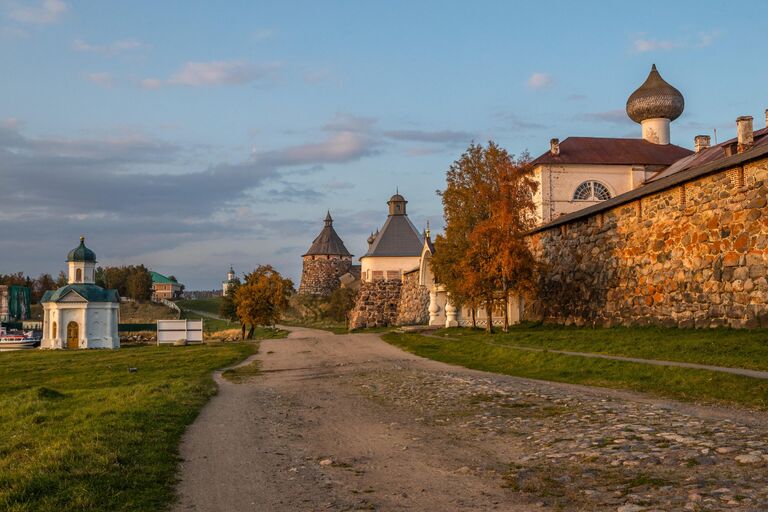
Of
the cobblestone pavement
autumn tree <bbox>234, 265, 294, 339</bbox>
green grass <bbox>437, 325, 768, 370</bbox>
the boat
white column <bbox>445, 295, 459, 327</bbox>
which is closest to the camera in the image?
the cobblestone pavement

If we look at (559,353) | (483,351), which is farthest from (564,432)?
(483,351)

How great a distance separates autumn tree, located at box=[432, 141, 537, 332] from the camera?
29.3m

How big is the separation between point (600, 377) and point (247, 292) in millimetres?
32025

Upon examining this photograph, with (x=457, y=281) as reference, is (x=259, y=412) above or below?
below

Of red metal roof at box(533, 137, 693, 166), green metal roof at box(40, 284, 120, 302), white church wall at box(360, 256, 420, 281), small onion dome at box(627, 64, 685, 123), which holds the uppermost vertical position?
small onion dome at box(627, 64, 685, 123)

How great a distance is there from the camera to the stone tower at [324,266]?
281ft

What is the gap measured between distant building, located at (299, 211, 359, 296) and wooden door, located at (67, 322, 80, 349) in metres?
38.8

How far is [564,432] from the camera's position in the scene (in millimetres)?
9008

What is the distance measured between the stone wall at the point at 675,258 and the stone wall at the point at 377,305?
23.8 metres

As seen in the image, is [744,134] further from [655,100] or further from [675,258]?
[655,100]

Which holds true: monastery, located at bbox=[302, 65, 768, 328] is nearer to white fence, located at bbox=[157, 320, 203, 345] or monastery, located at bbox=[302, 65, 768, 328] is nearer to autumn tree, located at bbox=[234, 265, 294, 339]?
autumn tree, located at bbox=[234, 265, 294, 339]

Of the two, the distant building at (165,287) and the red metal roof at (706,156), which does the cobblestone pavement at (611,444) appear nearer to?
the red metal roof at (706,156)

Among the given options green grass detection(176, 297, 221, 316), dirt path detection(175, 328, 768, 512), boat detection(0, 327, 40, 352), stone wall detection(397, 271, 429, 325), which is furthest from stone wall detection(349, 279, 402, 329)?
green grass detection(176, 297, 221, 316)

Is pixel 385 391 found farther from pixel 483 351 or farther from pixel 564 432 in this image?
pixel 483 351
